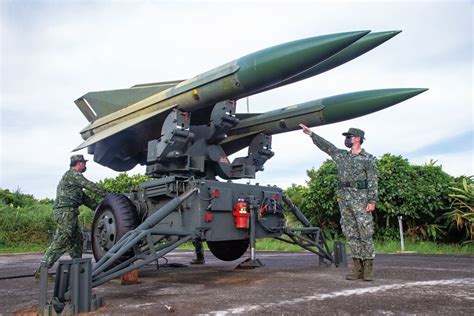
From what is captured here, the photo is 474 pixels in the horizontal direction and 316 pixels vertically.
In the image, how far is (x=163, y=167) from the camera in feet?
19.2

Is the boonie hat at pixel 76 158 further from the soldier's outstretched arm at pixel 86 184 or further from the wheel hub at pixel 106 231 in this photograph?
the wheel hub at pixel 106 231

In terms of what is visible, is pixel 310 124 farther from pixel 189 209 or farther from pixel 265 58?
pixel 189 209

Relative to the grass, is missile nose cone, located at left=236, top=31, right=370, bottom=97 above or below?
above

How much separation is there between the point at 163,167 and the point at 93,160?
2.03m

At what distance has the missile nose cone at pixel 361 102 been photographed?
5902 mm

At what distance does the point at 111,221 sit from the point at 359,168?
3.21m

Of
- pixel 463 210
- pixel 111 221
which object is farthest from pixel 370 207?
pixel 463 210

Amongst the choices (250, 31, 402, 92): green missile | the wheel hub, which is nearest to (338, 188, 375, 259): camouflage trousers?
(250, 31, 402, 92): green missile

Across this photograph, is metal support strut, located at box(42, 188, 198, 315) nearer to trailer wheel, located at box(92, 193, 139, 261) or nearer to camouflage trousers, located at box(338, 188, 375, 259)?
trailer wheel, located at box(92, 193, 139, 261)

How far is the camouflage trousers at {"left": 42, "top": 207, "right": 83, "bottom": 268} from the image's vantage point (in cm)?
541

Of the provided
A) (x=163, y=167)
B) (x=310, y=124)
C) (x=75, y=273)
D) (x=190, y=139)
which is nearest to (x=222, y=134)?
(x=190, y=139)

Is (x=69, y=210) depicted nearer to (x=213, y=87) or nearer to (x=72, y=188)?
(x=72, y=188)

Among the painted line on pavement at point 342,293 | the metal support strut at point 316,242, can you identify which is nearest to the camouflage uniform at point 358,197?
the painted line on pavement at point 342,293

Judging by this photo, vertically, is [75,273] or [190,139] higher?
[190,139]
